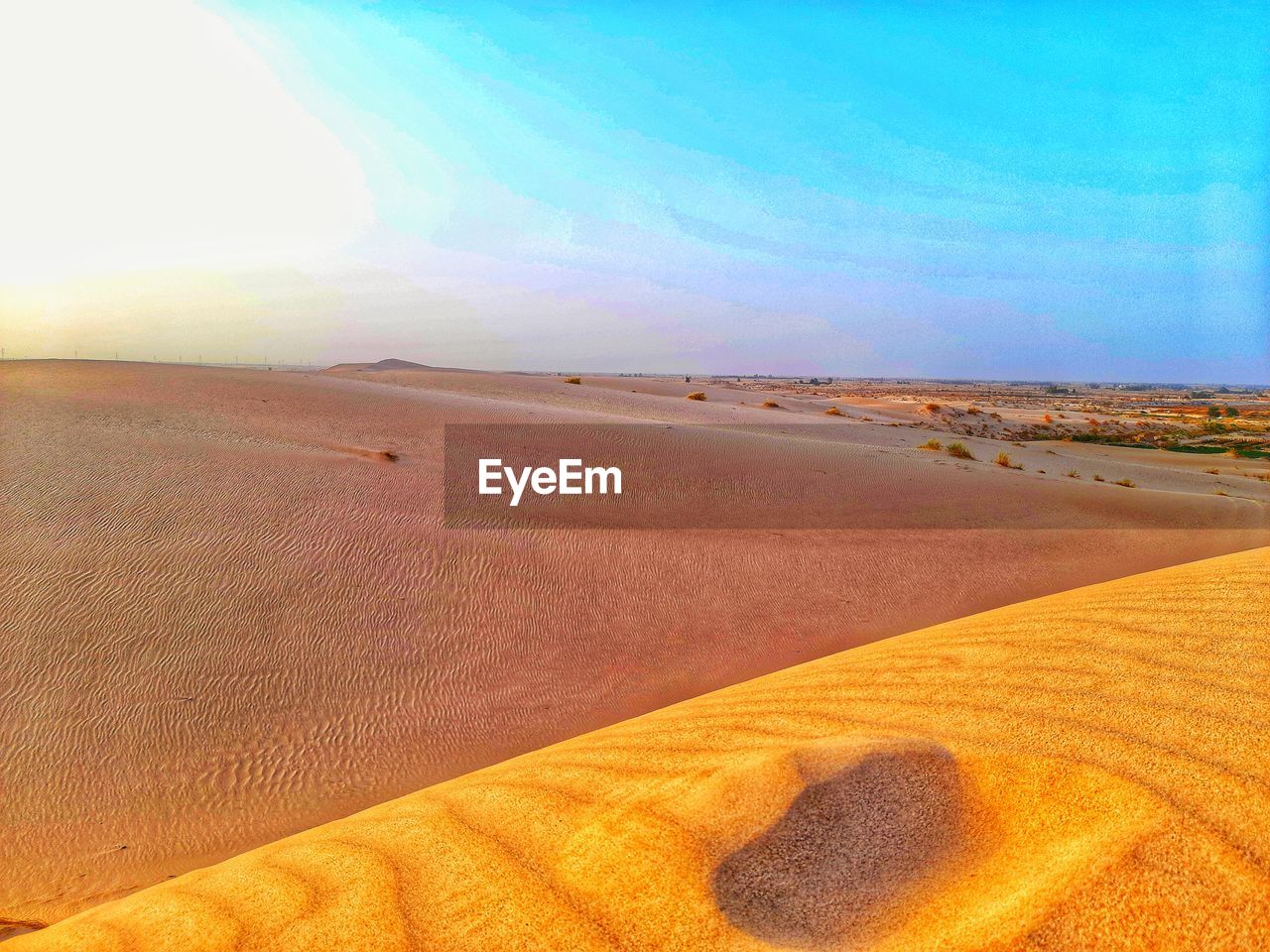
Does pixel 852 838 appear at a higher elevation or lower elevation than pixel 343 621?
higher

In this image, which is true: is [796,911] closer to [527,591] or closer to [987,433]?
[527,591]

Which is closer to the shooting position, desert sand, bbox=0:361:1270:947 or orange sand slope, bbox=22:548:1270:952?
orange sand slope, bbox=22:548:1270:952

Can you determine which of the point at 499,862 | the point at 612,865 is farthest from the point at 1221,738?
the point at 499,862

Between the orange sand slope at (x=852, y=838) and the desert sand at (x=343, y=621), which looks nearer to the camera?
the orange sand slope at (x=852, y=838)

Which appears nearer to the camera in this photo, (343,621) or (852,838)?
(852,838)
